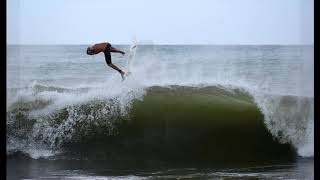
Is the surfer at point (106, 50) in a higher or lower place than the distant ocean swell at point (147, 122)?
higher

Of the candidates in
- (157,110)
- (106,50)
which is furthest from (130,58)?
(157,110)

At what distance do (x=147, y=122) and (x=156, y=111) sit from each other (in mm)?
80

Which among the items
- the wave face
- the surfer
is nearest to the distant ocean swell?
the wave face

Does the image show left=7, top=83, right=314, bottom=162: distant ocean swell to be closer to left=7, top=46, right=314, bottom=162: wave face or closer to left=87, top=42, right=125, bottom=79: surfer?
left=7, top=46, right=314, bottom=162: wave face

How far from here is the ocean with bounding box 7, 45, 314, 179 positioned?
2.43 metres

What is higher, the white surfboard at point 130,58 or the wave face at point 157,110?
the white surfboard at point 130,58

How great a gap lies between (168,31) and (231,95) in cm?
51

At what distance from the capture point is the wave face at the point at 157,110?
2.43 metres

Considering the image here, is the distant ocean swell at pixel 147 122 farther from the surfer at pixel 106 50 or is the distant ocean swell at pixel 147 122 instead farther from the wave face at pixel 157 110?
the surfer at pixel 106 50

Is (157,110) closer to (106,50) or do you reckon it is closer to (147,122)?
(147,122)

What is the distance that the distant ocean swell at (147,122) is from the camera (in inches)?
96.0

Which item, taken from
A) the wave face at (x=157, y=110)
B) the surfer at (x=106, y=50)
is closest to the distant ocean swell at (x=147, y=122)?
the wave face at (x=157, y=110)

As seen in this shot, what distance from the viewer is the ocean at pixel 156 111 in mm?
2430
